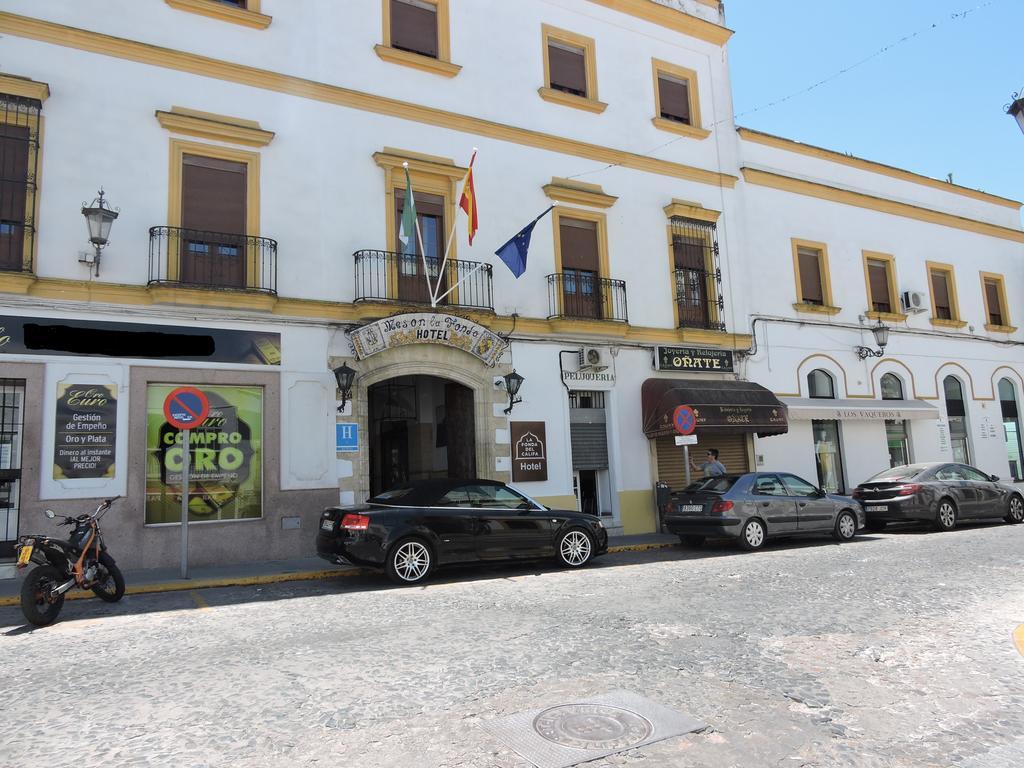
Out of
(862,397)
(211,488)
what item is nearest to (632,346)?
(862,397)

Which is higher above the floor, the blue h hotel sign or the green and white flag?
the green and white flag

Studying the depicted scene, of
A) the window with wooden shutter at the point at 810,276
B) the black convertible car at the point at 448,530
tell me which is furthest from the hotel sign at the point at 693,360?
the black convertible car at the point at 448,530

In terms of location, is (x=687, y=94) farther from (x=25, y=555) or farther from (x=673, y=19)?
(x=25, y=555)

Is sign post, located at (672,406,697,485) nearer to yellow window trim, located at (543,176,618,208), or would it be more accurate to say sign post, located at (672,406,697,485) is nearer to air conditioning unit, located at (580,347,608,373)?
air conditioning unit, located at (580,347,608,373)

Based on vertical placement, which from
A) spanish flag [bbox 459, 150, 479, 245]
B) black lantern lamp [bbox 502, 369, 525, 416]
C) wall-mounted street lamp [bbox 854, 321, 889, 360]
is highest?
spanish flag [bbox 459, 150, 479, 245]

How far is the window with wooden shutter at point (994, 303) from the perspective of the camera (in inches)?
938

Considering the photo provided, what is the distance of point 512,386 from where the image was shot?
14.4 metres

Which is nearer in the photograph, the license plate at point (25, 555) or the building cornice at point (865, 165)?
the license plate at point (25, 555)

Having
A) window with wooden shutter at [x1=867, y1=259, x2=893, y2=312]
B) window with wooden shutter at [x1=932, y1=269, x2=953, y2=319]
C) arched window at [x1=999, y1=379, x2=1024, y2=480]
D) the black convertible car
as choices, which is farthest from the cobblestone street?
arched window at [x1=999, y1=379, x2=1024, y2=480]

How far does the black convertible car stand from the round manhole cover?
18.1 ft

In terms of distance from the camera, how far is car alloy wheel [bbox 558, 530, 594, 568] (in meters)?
11.2

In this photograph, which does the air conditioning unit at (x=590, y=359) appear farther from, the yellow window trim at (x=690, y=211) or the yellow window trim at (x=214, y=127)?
the yellow window trim at (x=214, y=127)

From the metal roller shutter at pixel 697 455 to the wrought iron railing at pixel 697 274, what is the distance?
2.63 m

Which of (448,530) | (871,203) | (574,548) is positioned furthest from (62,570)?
(871,203)
